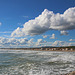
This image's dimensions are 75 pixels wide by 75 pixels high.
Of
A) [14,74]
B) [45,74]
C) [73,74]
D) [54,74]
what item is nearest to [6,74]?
[14,74]

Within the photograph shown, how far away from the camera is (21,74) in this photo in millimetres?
13047

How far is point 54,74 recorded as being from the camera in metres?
12.9

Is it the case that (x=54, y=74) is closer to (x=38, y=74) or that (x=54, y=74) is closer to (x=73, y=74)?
(x=38, y=74)

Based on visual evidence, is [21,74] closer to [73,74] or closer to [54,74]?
[54,74]

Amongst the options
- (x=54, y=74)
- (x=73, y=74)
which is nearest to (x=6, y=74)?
(x=54, y=74)

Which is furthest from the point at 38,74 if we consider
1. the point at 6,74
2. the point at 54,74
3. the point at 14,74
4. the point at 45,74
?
the point at 6,74

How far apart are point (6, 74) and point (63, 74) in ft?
21.4

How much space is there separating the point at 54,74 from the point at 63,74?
39.2 inches

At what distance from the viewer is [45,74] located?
13.0 meters

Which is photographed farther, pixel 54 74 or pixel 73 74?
pixel 54 74

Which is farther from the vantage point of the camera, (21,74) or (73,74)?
(21,74)

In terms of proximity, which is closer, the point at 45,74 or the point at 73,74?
the point at 73,74

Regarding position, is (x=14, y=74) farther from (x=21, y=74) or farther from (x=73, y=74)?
(x=73, y=74)

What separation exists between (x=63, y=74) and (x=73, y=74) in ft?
7.15
